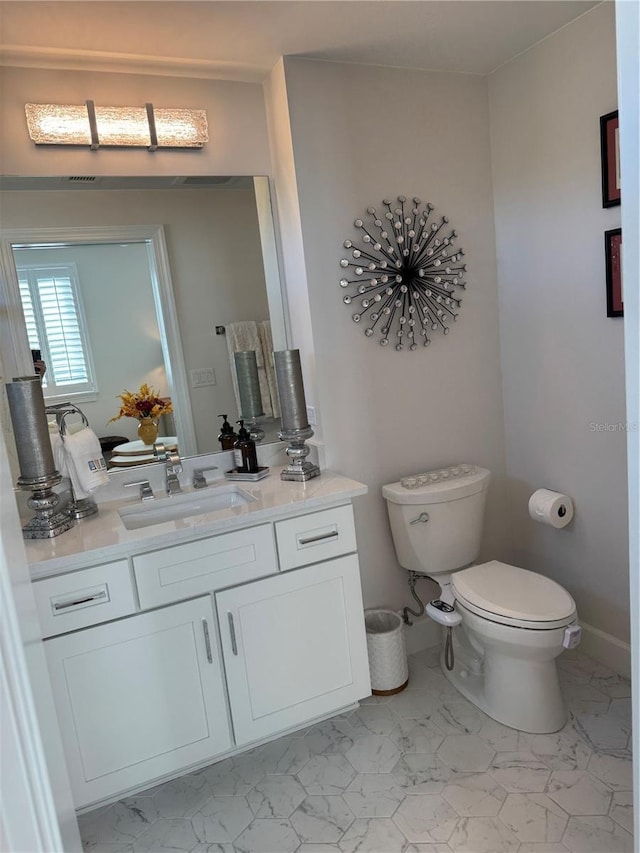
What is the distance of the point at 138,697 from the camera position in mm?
1772

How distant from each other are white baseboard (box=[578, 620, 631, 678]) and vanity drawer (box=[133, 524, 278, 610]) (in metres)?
1.38

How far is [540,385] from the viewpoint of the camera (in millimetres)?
2482

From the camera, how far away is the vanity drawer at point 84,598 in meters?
1.65

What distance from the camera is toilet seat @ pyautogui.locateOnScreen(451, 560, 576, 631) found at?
1.94 meters

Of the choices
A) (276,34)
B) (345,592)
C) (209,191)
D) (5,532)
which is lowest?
(345,592)

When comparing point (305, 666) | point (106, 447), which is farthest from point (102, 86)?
point (305, 666)

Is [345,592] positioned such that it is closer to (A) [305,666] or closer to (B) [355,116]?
(A) [305,666]

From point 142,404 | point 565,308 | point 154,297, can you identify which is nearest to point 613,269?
point 565,308

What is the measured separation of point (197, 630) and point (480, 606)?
3.10 ft

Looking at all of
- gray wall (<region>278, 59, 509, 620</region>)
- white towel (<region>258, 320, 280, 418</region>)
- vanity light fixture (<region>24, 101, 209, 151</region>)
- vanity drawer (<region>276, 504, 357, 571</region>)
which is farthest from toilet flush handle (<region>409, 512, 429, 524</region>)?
vanity light fixture (<region>24, 101, 209, 151</region>)

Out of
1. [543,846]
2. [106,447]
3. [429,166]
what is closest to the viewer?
[543,846]

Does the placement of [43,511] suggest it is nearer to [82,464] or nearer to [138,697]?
[82,464]

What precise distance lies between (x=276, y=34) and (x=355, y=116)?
1.47 feet

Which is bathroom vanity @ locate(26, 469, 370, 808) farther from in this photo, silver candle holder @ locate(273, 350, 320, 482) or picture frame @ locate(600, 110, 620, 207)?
picture frame @ locate(600, 110, 620, 207)
